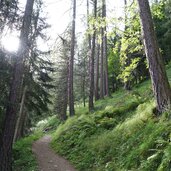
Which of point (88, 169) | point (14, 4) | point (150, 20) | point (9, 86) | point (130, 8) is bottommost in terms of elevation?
point (88, 169)

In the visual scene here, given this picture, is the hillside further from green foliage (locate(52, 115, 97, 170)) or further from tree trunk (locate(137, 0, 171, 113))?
tree trunk (locate(137, 0, 171, 113))

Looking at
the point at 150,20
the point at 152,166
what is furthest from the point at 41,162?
the point at 150,20

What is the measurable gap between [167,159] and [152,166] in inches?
27.8

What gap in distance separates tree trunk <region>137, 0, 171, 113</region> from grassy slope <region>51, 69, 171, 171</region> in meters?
0.55

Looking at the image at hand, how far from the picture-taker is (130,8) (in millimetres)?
10102

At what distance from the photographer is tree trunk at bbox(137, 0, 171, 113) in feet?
26.5

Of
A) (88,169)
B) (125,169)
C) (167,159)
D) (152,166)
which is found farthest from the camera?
(88,169)

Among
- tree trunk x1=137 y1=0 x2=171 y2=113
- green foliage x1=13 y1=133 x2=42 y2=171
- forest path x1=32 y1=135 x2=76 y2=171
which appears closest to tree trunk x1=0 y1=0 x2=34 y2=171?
green foliage x1=13 y1=133 x2=42 y2=171

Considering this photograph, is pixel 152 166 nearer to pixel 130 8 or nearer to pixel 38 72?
pixel 130 8

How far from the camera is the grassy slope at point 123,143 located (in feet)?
21.9

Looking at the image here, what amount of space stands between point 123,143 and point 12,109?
12.9ft

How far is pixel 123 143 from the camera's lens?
29.0 feet

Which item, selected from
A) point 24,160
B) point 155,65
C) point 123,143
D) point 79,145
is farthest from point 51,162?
point 155,65

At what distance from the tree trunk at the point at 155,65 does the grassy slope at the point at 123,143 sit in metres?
0.55
